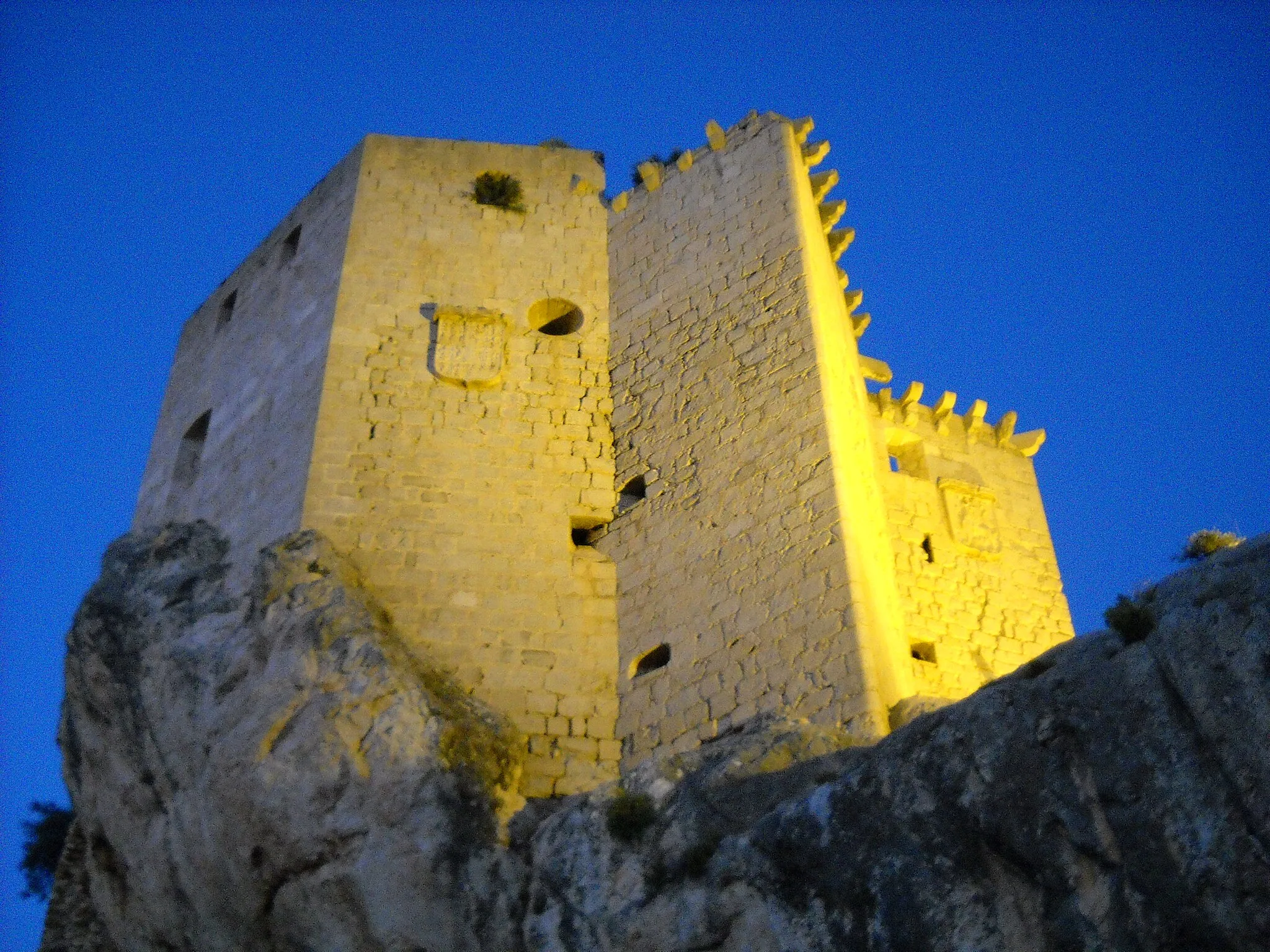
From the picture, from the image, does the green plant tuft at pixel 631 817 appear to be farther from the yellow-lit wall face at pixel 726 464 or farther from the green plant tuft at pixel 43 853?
the green plant tuft at pixel 43 853

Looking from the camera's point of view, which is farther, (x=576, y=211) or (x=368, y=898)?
(x=576, y=211)

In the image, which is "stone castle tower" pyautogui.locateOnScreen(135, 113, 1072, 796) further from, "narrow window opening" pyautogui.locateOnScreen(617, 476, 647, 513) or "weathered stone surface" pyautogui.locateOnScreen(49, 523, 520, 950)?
"weathered stone surface" pyautogui.locateOnScreen(49, 523, 520, 950)

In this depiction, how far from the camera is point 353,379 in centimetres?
1370

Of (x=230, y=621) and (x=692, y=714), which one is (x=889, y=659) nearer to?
(x=692, y=714)

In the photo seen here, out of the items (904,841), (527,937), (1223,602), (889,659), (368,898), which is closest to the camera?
(1223,602)

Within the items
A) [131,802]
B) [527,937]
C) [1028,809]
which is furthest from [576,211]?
[1028,809]

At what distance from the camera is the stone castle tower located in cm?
1185

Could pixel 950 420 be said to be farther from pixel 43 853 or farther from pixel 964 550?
pixel 43 853

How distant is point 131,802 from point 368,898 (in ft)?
9.71

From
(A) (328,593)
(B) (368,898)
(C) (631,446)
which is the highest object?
(C) (631,446)

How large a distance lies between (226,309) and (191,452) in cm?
189

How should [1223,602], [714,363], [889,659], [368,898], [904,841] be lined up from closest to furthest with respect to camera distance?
[1223,602], [904,841], [368,898], [889,659], [714,363]

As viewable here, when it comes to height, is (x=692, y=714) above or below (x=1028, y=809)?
above

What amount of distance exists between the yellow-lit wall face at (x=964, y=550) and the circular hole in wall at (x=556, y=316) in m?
3.59
